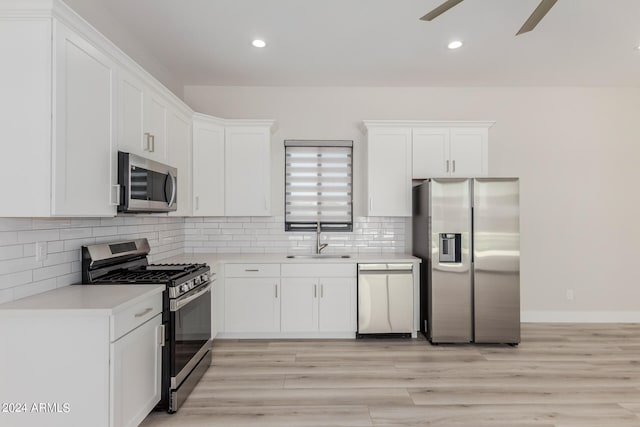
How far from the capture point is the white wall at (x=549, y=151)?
4.57 m

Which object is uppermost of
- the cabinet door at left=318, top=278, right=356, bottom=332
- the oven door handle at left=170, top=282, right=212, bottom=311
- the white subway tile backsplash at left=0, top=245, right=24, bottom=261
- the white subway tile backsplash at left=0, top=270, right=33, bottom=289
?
the white subway tile backsplash at left=0, top=245, right=24, bottom=261

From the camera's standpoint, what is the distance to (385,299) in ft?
12.8

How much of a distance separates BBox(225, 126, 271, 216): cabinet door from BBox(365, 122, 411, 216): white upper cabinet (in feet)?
3.89

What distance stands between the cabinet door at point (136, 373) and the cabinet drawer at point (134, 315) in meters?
0.04

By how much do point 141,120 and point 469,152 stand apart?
132 inches

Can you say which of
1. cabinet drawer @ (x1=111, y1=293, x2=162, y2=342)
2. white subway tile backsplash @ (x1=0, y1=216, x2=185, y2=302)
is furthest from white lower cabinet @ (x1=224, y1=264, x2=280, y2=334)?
cabinet drawer @ (x1=111, y1=293, x2=162, y2=342)

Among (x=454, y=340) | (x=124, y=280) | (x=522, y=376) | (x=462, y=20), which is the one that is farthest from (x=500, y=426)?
(x=462, y=20)

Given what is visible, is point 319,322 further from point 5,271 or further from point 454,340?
point 5,271

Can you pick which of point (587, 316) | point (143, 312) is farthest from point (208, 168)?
point (587, 316)

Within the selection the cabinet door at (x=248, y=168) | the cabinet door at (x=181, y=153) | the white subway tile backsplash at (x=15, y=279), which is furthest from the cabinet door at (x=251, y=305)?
the white subway tile backsplash at (x=15, y=279)

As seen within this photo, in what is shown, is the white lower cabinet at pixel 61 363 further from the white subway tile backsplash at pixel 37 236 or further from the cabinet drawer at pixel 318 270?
the cabinet drawer at pixel 318 270

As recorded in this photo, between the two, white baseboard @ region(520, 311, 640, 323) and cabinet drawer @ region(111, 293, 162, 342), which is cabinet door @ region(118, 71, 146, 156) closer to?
cabinet drawer @ region(111, 293, 162, 342)

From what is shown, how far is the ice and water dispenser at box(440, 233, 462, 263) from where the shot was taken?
12.4 feet

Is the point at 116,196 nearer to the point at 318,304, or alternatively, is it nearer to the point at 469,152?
the point at 318,304
